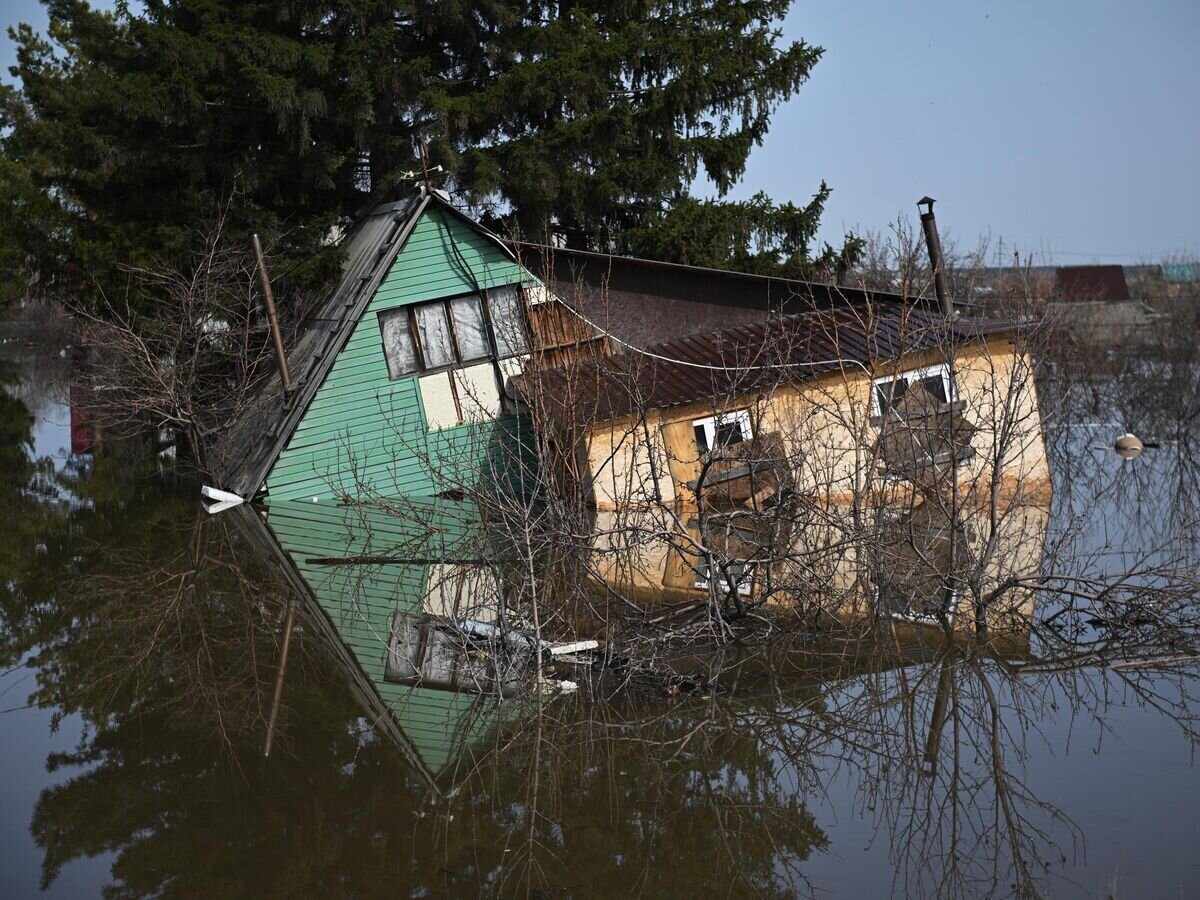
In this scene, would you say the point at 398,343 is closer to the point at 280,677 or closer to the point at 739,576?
the point at 280,677

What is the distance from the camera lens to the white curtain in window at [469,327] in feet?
70.8

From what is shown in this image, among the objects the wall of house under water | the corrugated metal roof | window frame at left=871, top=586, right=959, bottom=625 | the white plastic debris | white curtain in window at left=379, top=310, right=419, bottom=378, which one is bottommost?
window frame at left=871, top=586, right=959, bottom=625

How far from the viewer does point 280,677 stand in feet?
34.2

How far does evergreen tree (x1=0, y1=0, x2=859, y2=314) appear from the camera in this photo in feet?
77.5

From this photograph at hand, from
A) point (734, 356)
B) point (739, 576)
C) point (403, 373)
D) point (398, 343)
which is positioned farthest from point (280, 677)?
point (398, 343)

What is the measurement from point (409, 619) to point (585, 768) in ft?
14.7

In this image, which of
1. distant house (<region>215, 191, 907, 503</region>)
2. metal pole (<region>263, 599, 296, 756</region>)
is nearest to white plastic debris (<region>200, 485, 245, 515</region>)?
distant house (<region>215, 191, 907, 503</region>)

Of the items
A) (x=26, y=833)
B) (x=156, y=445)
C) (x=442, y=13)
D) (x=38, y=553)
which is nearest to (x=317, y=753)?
(x=26, y=833)

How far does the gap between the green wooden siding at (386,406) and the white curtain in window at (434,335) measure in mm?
259

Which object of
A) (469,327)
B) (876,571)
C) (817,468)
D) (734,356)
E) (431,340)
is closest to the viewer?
(876,571)

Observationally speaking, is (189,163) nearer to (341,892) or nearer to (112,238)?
(112,238)

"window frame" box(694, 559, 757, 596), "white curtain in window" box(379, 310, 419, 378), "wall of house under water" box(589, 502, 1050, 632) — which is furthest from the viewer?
"white curtain in window" box(379, 310, 419, 378)

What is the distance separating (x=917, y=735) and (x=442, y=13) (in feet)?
67.5

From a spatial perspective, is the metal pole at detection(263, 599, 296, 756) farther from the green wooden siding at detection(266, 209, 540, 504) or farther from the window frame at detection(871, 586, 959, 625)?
the green wooden siding at detection(266, 209, 540, 504)
